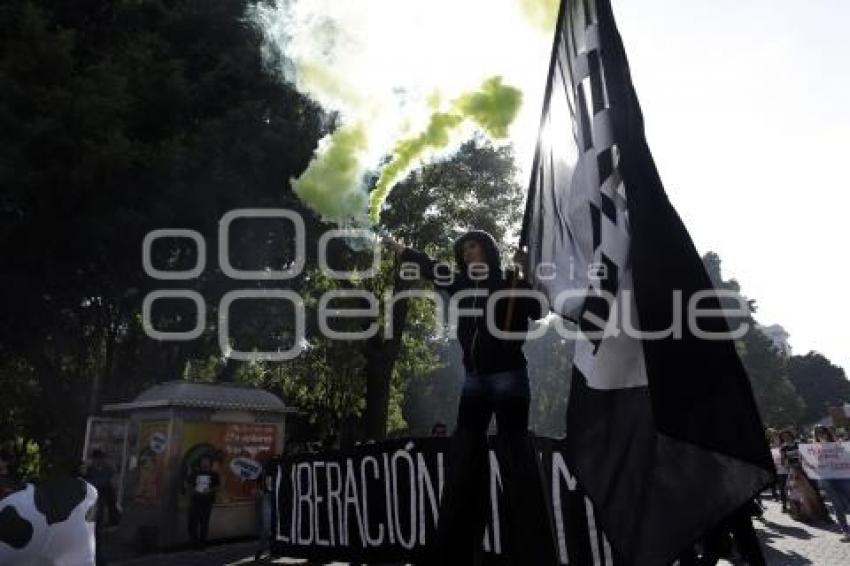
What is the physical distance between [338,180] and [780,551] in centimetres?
868

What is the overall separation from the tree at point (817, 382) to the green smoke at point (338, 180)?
9014 cm

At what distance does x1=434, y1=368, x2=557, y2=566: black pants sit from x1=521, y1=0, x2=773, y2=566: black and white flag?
57 centimetres

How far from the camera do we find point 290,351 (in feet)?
81.3

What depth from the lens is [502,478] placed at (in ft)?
13.1

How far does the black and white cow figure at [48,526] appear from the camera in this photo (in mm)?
4316

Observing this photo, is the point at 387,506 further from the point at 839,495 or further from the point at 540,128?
the point at 839,495

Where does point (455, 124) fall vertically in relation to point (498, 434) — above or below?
above

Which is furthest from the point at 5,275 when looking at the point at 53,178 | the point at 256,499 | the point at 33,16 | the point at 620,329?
the point at 620,329

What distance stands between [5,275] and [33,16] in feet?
17.6

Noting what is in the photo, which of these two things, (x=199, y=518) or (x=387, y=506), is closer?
(x=387, y=506)

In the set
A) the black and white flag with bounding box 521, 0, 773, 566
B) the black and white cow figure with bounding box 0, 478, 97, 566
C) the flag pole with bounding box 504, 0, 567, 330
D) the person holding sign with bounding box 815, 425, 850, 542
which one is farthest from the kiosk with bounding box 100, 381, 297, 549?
the black and white flag with bounding box 521, 0, 773, 566

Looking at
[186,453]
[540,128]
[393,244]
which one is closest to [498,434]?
[393,244]

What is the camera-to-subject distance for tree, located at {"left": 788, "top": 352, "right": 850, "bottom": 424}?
3398 inches

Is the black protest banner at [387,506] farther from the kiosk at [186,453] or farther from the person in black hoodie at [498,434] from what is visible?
the kiosk at [186,453]
